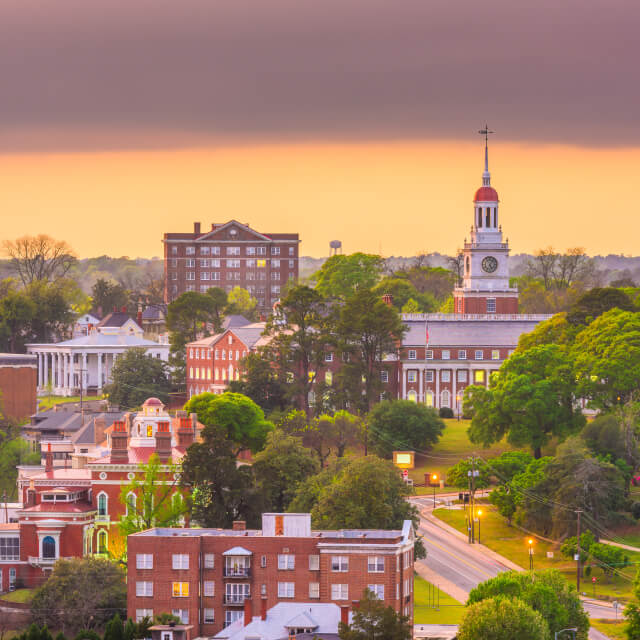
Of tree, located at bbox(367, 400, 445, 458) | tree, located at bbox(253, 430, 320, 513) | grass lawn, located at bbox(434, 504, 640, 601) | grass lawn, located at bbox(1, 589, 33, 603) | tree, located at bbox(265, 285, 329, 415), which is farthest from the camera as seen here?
tree, located at bbox(265, 285, 329, 415)

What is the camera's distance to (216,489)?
405 feet

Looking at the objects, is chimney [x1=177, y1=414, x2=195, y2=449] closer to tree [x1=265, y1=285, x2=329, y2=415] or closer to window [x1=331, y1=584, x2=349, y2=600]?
window [x1=331, y1=584, x2=349, y2=600]

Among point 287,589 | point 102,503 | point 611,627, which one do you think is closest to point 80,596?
point 287,589

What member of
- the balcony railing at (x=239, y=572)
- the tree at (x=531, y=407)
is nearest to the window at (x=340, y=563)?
the balcony railing at (x=239, y=572)

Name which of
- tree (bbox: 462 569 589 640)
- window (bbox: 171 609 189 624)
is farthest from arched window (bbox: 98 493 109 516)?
tree (bbox: 462 569 589 640)

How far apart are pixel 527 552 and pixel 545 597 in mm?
27208

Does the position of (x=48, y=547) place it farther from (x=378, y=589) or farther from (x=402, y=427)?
(x=402, y=427)

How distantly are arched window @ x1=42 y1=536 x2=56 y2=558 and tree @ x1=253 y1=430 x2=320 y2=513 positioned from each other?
45.4 feet

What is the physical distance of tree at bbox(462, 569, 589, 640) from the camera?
101438 millimetres

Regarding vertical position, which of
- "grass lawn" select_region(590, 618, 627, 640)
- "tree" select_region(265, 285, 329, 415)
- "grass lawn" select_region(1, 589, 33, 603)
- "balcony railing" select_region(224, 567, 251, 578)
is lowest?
"grass lawn" select_region(590, 618, 627, 640)

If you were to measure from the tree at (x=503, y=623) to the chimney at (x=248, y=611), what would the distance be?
1250 centimetres

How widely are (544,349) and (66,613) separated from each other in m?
54.8

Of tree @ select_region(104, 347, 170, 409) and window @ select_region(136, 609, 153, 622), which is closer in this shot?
window @ select_region(136, 609, 153, 622)

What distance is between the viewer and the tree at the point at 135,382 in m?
191
